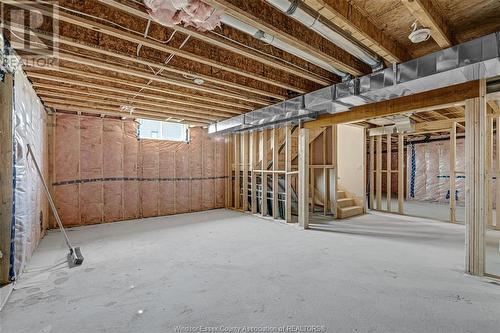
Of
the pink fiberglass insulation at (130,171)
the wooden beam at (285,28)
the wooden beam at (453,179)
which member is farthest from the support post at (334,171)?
the pink fiberglass insulation at (130,171)

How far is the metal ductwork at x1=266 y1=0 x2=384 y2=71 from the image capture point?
165cm

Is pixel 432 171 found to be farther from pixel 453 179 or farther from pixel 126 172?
pixel 126 172

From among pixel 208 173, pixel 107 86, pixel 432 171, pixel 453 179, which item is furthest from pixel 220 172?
pixel 432 171

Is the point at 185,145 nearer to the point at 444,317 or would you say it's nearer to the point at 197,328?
the point at 197,328

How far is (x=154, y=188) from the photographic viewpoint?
5.53 m

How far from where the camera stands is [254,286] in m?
2.18

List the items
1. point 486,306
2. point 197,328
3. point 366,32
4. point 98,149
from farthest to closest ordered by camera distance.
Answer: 1. point 98,149
2. point 366,32
3. point 486,306
4. point 197,328

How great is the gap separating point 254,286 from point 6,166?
8.61ft

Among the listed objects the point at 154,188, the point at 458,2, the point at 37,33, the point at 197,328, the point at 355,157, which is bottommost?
the point at 197,328

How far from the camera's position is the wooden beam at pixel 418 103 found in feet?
8.47

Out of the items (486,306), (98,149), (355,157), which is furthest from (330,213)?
(98,149)

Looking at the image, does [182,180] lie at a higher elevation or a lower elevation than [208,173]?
lower

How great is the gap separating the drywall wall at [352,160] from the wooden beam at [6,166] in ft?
18.2

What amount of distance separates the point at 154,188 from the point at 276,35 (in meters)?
4.56
